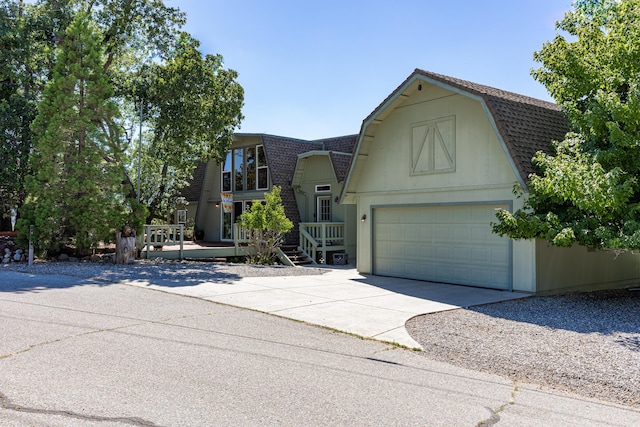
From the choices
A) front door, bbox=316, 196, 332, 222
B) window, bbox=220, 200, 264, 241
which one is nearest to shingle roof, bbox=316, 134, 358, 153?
front door, bbox=316, 196, 332, 222

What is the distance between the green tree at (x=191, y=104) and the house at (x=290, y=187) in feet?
8.62

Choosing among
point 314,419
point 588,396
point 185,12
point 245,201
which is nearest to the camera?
point 314,419

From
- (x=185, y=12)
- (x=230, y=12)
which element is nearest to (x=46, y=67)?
(x=185, y=12)

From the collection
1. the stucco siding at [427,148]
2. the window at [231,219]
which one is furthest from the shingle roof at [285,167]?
the stucco siding at [427,148]

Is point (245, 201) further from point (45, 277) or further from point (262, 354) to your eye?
point (262, 354)

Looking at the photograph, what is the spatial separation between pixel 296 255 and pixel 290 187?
3493mm

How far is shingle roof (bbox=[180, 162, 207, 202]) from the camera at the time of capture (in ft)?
82.3

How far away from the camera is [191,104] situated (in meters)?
17.2

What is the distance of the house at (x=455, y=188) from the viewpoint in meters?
10.9

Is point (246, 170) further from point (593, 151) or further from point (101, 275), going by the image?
point (593, 151)

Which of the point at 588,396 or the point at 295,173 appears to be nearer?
the point at 588,396

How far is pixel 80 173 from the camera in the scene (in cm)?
1531

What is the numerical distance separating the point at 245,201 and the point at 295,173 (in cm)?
318

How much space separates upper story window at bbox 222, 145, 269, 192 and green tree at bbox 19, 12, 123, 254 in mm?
7323
